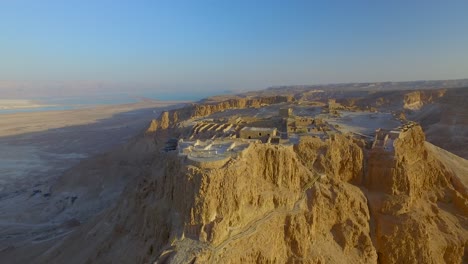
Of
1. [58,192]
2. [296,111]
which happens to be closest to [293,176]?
[296,111]

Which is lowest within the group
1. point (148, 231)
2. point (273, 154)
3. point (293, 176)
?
point (148, 231)

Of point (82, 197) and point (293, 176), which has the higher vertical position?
point (293, 176)

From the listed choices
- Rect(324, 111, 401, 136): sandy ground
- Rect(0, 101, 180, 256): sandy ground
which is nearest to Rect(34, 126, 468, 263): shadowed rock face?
Rect(324, 111, 401, 136): sandy ground

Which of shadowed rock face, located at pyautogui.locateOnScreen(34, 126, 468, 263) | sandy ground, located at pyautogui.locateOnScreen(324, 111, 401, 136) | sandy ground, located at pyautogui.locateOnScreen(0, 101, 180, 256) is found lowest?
sandy ground, located at pyautogui.locateOnScreen(0, 101, 180, 256)

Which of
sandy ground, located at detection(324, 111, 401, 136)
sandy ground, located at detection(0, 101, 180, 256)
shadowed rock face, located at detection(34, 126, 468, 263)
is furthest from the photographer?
sandy ground, located at detection(0, 101, 180, 256)

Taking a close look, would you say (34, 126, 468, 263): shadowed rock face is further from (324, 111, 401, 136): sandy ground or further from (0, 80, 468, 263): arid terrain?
(324, 111, 401, 136): sandy ground

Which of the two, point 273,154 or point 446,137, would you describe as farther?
point 446,137

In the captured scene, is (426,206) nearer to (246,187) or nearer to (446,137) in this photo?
(246,187)
